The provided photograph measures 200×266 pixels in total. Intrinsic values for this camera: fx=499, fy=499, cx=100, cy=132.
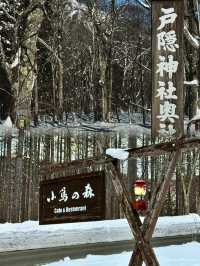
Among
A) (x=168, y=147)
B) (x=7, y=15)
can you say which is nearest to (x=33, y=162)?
(x=7, y=15)

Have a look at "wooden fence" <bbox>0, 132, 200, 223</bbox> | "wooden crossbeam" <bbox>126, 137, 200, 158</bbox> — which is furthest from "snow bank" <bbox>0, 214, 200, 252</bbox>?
"wooden crossbeam" <bbox>126, 137, 200, 158</bbox>

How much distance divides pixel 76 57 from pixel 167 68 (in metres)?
19.6

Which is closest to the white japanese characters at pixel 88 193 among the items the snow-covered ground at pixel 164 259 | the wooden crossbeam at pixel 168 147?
the wooden crossbeam at pixel 168 147

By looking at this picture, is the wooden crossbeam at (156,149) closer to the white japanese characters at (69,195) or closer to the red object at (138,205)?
the white japanese characters at (69,195)

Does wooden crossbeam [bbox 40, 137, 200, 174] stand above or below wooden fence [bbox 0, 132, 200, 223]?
above

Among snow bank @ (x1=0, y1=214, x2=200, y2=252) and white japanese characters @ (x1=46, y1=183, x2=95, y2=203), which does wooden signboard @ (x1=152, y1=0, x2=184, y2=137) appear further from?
snow bank @ (x1=0, y1=214, x2=200, y2=252)

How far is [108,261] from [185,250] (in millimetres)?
3167

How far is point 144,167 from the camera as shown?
31141mm

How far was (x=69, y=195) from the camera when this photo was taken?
732cm

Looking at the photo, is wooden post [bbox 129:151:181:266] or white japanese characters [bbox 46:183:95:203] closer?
wooden post [bbox 129:151:181:266]

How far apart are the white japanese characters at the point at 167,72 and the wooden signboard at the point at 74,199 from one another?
150 centimetres

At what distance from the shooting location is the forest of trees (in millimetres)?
20828

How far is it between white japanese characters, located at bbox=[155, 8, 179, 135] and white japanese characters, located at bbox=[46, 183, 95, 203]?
1.63m

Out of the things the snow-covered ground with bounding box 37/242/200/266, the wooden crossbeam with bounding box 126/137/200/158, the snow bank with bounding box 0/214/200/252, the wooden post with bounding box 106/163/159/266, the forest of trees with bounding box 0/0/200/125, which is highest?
the forest of trees with bounding box 0/0/200/125
